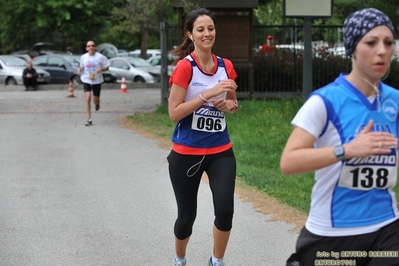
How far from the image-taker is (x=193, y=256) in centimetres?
673

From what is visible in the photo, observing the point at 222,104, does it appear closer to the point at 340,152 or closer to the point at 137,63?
the point at 340,152

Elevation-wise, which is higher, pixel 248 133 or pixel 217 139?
pixel 217 139

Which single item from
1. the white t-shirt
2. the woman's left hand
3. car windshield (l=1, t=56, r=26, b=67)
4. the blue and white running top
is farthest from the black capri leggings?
car windshield (l=1, t=56, r=26, b=67)

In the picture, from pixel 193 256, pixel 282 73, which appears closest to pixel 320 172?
pixel 193 256

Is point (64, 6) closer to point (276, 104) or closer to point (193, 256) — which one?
point (276, 104)

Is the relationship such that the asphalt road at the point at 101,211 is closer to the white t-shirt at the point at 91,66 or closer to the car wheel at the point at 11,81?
the white t-shirt at the point at 91,66

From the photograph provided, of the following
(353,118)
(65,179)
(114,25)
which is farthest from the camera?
(114,25)

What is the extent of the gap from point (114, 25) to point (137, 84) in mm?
15494

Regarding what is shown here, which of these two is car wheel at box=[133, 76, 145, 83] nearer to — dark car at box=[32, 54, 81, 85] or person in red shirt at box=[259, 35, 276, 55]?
dark car at box=[32, 54, 81, 85]

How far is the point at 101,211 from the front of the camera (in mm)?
8445

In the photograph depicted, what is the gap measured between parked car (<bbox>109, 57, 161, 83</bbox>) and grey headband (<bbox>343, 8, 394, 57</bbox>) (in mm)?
31402

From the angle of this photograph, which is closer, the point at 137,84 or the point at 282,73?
the point at 282,73

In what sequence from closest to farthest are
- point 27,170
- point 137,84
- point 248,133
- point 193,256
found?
point 193,256
point 27,170
point 248,133
point 137,84

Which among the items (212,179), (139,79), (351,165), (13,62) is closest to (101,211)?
(212,179)
